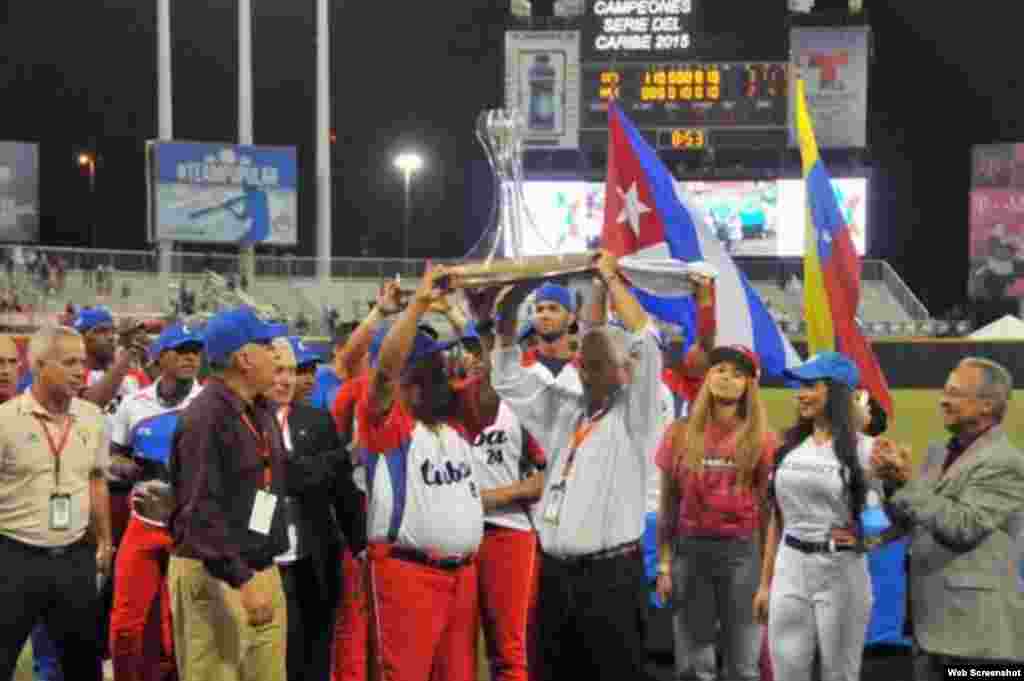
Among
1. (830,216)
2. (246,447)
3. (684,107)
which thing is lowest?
(246,447)

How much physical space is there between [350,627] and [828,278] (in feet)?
14.3

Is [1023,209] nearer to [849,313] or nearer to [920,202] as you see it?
[920,202]

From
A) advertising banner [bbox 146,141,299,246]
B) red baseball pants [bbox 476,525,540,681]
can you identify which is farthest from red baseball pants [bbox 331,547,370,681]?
advertising banner [bbox 146,141,299,246]

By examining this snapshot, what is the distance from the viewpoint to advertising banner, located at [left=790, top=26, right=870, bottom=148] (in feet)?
115

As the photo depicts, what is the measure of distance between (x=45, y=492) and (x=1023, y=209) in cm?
3868

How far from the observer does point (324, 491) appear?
20.4 ft

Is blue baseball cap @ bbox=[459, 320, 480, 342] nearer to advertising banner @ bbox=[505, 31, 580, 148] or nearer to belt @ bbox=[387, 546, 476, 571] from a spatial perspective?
belt @ bbox=[387, 546, 476, 571]

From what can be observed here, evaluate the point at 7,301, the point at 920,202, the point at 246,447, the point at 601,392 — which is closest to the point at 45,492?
the point at 246,447

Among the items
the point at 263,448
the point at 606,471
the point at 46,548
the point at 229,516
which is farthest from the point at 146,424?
the point at 606,471

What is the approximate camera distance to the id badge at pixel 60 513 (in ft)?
20.7

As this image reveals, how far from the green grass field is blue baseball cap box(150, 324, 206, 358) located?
13472 millimetres

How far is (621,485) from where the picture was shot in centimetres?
564

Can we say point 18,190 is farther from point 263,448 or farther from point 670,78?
point 263,448

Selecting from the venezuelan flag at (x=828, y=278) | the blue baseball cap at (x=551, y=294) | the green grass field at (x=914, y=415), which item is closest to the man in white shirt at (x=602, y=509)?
the blue baseball cap at (x=551, y=294)
